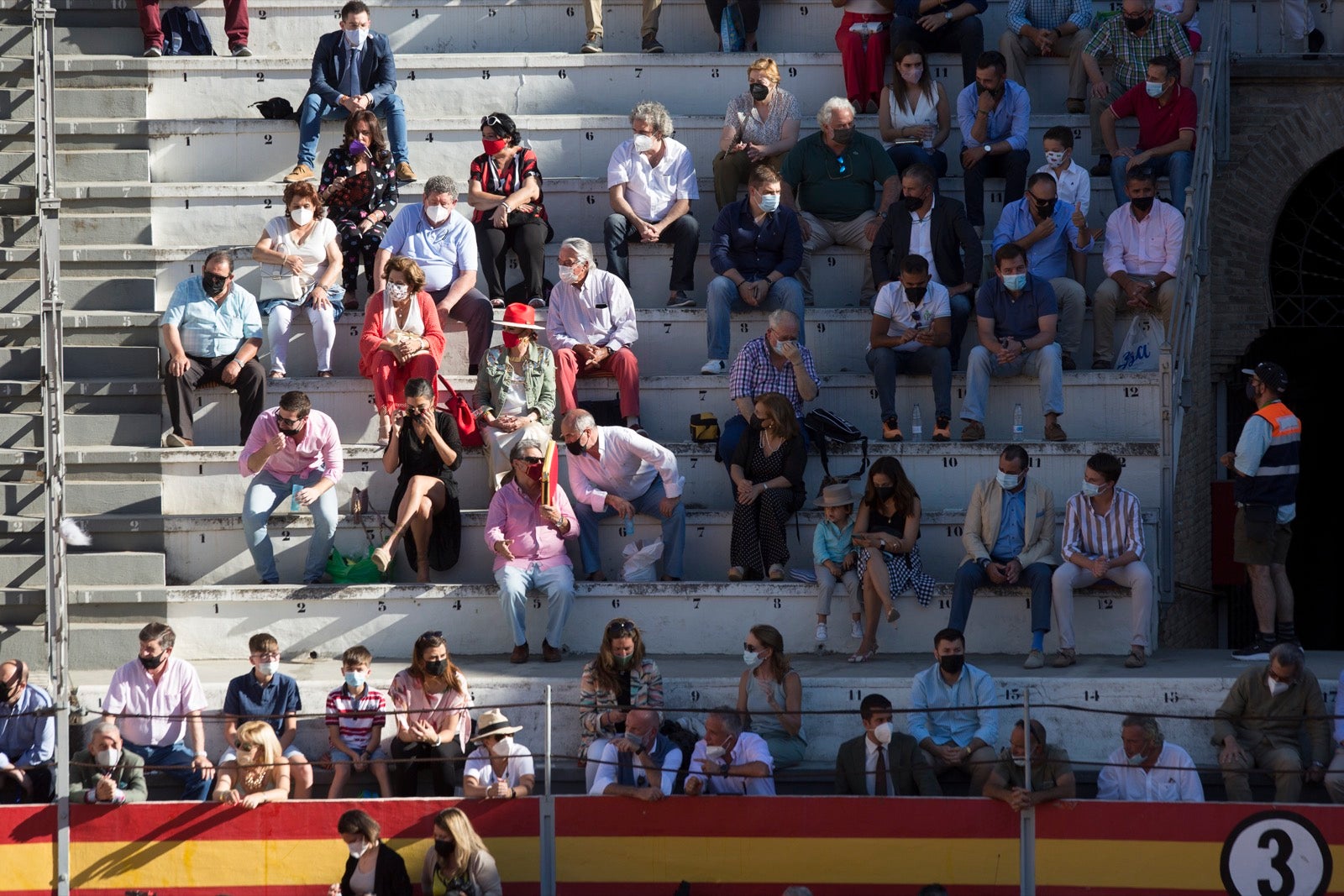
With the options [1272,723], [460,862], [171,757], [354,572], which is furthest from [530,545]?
[1272,723]

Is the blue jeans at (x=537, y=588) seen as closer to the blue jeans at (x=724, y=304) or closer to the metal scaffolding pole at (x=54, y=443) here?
the blue jeans at (x=724, y=304)

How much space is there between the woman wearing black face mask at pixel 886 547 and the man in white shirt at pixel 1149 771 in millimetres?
1980

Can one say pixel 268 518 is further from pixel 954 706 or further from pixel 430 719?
pixel 954 706

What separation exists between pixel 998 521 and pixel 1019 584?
1.30 ft

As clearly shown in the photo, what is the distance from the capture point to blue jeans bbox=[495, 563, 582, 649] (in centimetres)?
1124

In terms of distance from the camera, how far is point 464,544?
12102 mm

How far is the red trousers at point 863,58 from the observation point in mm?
14523

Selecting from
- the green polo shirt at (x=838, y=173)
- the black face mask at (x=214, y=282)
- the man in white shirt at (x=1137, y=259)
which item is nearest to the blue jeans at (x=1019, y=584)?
the man in white shirt at (x=1137, y=259)

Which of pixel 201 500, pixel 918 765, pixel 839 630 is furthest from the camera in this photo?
pixel 201 500

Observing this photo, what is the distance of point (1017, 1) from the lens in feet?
48.4

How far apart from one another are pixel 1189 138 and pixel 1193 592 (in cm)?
363

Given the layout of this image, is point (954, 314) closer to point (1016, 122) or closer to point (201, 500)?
point (1016, 122)

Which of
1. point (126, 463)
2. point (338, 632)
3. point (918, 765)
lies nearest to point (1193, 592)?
point (918, 765)

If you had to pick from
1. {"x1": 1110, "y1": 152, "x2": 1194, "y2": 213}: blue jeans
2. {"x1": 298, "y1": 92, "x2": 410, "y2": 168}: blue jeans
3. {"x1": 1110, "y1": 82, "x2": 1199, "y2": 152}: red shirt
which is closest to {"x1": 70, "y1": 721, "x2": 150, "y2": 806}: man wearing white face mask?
{"x1": 298, "y1": 92, "x2": 410, "y2": 168}: blue jeans
